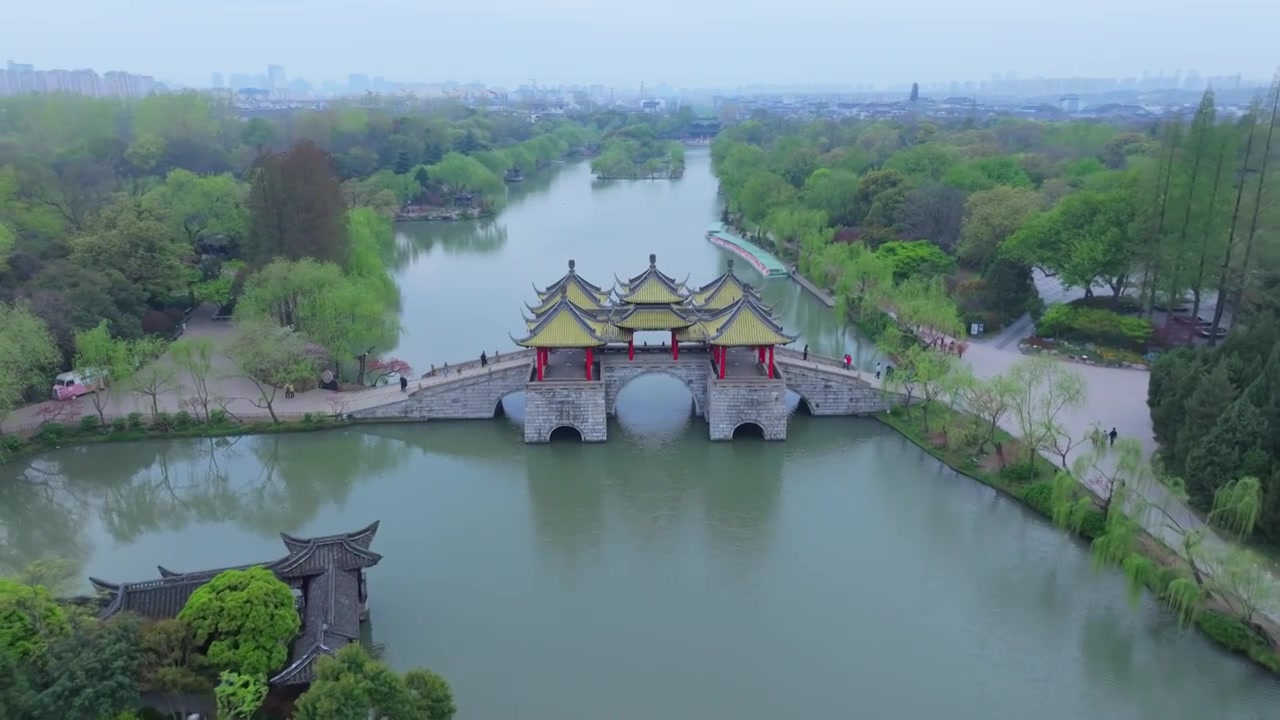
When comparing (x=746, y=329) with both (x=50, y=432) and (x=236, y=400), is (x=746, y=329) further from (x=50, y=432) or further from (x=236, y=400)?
(x=50, y=432)

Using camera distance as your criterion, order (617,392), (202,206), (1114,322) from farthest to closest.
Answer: (202,206) → (1114,322) → (617,392)

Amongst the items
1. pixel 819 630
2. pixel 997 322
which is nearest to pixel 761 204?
pixel 997 322

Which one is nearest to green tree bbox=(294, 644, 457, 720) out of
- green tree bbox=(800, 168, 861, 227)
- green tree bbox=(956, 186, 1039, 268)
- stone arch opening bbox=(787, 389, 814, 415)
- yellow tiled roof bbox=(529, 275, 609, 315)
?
yellow tiled roof bbox=(529, 275, 609, 315)

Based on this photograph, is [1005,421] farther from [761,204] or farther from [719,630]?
[761,204]

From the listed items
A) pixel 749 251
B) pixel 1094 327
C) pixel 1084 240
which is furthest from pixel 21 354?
pixel 749 251

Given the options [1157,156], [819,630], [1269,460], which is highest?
[1157,156]

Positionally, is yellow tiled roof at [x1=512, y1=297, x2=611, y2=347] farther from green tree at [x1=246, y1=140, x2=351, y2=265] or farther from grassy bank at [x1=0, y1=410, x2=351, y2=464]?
green tree at [x1=246, y1=140, x2=351, y2=265]
